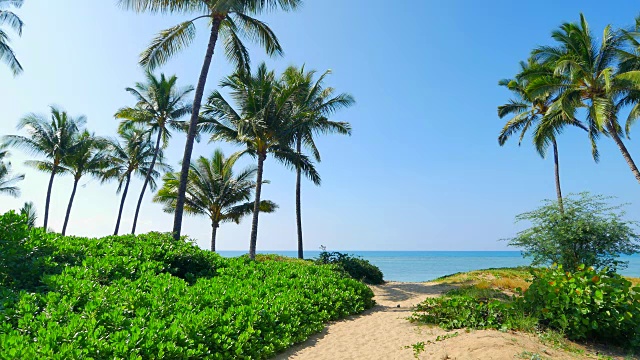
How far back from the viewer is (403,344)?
611 centimetres

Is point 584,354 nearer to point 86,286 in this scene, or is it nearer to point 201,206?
point 86,286

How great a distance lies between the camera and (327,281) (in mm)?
9805

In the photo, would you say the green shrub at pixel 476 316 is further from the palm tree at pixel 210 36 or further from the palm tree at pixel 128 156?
the palm tree at pixel 128 156

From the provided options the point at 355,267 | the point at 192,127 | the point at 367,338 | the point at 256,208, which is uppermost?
the point at 192,127

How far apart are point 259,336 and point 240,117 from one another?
13666 mm

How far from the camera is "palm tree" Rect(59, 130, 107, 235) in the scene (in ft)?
82.2

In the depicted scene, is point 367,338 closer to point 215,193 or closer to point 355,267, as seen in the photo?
point 355,267

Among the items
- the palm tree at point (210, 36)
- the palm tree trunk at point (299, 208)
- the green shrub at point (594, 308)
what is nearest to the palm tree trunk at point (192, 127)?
the palm tree at point (210, 36)

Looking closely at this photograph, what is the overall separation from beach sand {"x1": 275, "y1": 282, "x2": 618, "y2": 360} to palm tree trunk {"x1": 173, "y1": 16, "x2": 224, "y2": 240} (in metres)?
6.29

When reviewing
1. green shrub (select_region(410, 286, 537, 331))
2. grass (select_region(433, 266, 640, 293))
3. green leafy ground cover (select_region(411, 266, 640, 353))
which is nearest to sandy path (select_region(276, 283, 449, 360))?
green shrub (select_region(410, 286, 537, 331))

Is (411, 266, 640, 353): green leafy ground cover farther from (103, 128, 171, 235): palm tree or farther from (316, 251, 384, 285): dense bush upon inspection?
(103, 128, 171, 235): palm tree

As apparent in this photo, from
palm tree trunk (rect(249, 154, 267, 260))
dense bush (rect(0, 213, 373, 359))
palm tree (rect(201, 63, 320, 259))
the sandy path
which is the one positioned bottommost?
the sandy path

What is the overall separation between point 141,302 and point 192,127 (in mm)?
7397

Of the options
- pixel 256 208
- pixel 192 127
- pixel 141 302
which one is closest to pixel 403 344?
pixel 141 302
